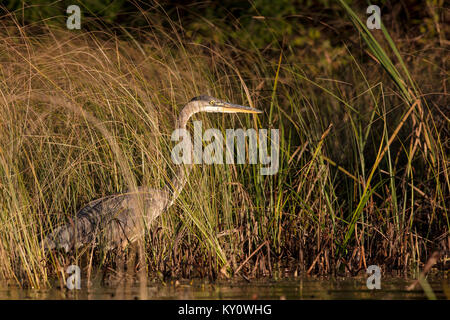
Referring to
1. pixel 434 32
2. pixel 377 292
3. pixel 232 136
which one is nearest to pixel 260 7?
pixel 434 32

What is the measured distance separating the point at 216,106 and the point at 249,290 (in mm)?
2057

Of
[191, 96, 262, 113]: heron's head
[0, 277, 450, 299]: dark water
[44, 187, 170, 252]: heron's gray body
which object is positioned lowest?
[0, 277, 450, 299]: dark water

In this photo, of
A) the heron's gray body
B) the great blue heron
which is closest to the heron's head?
the great blue heron

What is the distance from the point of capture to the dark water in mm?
4672

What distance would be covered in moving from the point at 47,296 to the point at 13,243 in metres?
0.68

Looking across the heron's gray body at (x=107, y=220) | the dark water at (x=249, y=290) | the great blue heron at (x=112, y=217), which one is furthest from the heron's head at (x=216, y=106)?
the dark water at (x=249, y=290)

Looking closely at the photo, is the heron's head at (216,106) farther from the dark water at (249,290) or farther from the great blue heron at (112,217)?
the dark water at (249,290)

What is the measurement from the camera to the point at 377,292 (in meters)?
4.81

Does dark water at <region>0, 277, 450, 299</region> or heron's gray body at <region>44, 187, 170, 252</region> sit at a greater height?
heron's gray body at <region>44, 187, 170, 252</region>

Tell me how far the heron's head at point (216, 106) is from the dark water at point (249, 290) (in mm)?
1705

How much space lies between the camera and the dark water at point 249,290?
184 inches

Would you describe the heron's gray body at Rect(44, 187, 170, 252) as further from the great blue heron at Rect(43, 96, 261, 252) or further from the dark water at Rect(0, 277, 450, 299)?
the dark water at Rect(0, 277, 450, 299)

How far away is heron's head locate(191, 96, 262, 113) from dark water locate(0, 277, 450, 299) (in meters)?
1.70

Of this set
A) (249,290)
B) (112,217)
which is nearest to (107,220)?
(112,217)
